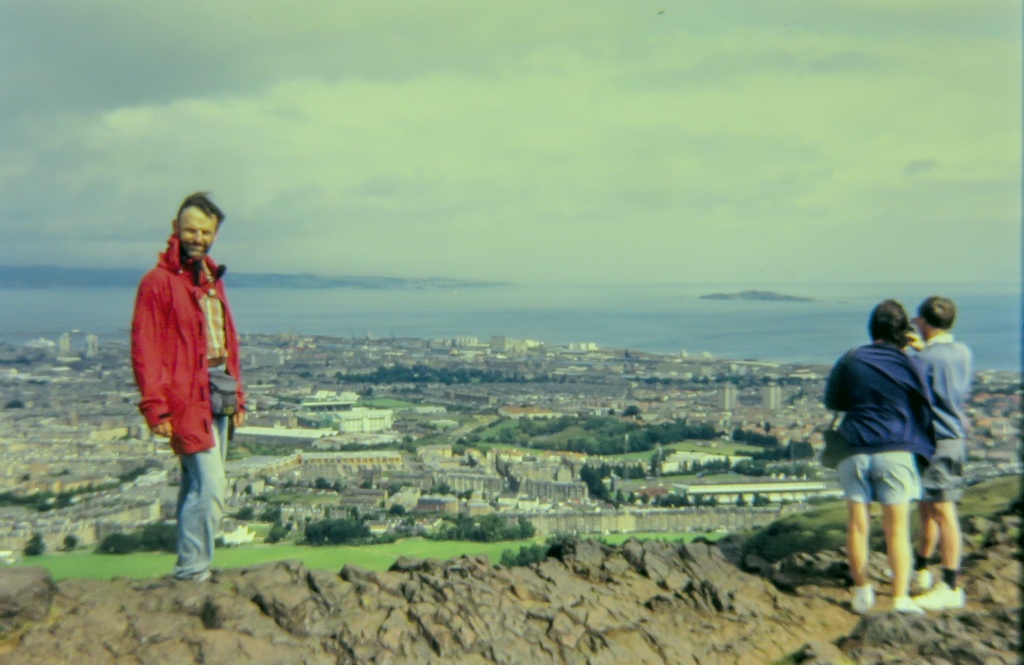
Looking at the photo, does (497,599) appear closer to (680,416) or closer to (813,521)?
(813,521)

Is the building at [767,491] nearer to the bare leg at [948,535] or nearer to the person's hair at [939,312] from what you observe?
the bare leg at [948,535]

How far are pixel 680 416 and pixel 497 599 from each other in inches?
168

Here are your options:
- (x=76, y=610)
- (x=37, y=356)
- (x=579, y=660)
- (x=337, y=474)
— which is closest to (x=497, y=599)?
(x=579, y=660)

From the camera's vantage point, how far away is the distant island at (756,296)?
986 cm

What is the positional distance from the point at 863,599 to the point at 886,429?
95 centimetres

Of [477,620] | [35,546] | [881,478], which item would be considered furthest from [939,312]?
[35,546]

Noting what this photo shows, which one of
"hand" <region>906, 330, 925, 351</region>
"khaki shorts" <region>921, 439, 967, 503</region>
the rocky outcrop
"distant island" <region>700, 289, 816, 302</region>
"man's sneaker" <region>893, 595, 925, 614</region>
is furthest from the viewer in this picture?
"distant island" <region>700, 289, 816, 302</region>

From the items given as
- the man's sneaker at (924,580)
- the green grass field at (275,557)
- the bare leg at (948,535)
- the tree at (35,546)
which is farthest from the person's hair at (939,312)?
the tree at (35,546)

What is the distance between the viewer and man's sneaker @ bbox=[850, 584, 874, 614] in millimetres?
5094

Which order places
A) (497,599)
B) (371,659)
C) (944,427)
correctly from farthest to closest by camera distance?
1. (944,427)
2. (497,599)
3. (371,659)

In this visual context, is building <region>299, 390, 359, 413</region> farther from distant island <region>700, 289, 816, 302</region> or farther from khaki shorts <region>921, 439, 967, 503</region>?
khaki shorts <region>921, 439, 967, 503</region>

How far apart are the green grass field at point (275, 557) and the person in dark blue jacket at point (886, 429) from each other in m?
1.60

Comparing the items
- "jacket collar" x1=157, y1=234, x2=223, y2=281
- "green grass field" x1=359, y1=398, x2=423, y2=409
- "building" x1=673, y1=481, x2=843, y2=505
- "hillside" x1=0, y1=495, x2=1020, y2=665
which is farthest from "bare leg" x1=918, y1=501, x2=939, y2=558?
"green grass field" x1=359, y1=398, x2=423, y2=409

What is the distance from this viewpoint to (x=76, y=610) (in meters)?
4.33
